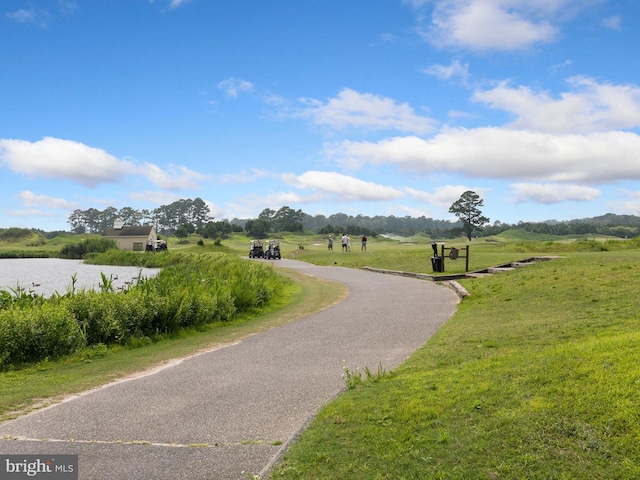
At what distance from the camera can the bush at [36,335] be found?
10.1 m

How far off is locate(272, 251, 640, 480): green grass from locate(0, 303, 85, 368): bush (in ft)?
24.4

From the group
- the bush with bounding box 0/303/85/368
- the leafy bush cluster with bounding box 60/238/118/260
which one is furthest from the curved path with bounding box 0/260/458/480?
the leafy bush cluster with bounding box 60/238/118/260

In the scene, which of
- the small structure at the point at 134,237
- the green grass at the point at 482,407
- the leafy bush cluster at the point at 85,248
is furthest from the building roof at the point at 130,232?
the green grass at the point at 482,407

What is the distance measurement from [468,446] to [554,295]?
36.8 feet

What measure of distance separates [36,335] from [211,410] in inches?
239

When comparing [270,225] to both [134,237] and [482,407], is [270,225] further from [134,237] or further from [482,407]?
[482,407]

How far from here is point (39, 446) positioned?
5.39 metres

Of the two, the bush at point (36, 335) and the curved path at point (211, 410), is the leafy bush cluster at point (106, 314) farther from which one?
the curved path at point (211, 410)

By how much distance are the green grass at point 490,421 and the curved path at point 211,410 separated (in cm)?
62

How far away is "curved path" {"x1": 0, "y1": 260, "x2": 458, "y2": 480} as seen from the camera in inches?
194

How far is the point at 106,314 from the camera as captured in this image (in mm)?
12297

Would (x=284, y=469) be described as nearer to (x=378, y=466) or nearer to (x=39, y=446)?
(x=378, y=466)

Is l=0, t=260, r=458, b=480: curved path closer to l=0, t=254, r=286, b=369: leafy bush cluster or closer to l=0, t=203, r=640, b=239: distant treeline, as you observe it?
l=0, t=254, r=286, b=369: leafy bush cluster

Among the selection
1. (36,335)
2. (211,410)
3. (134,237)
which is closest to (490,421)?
(211,410)
